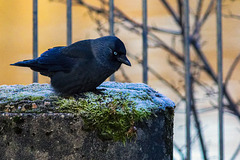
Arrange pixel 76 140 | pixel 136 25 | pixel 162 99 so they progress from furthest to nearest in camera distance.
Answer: pixel 136 25, pixel 162 99, pixel 76 140

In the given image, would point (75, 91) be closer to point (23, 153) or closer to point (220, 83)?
point (23, 153)

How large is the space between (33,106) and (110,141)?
445 mm

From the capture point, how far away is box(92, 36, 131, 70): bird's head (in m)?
1.87

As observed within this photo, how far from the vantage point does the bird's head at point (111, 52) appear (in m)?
1.87

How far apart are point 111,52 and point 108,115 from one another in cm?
35

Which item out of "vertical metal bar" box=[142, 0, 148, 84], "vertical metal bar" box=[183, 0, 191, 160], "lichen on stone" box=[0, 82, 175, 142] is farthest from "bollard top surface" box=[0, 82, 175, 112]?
"vertical metal bar" box=[183, 0, 191, 160]

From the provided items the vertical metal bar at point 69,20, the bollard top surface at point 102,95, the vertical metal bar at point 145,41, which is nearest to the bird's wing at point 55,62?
the bollard top surface at point 102,95

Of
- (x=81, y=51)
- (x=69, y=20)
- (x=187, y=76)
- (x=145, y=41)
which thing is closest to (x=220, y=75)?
(x=187, y=76)

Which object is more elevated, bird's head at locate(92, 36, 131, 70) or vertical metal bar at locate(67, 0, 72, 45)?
vertical metal bar at locate(67, 0, 72, 45)

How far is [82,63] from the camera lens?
190 centimetres

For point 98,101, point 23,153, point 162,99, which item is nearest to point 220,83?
point 162,99

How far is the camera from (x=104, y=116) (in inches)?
69.6

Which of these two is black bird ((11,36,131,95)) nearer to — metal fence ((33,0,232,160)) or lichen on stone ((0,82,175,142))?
lichen on stone ((0,82,175,142))

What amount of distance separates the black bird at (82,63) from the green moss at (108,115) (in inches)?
4.4
